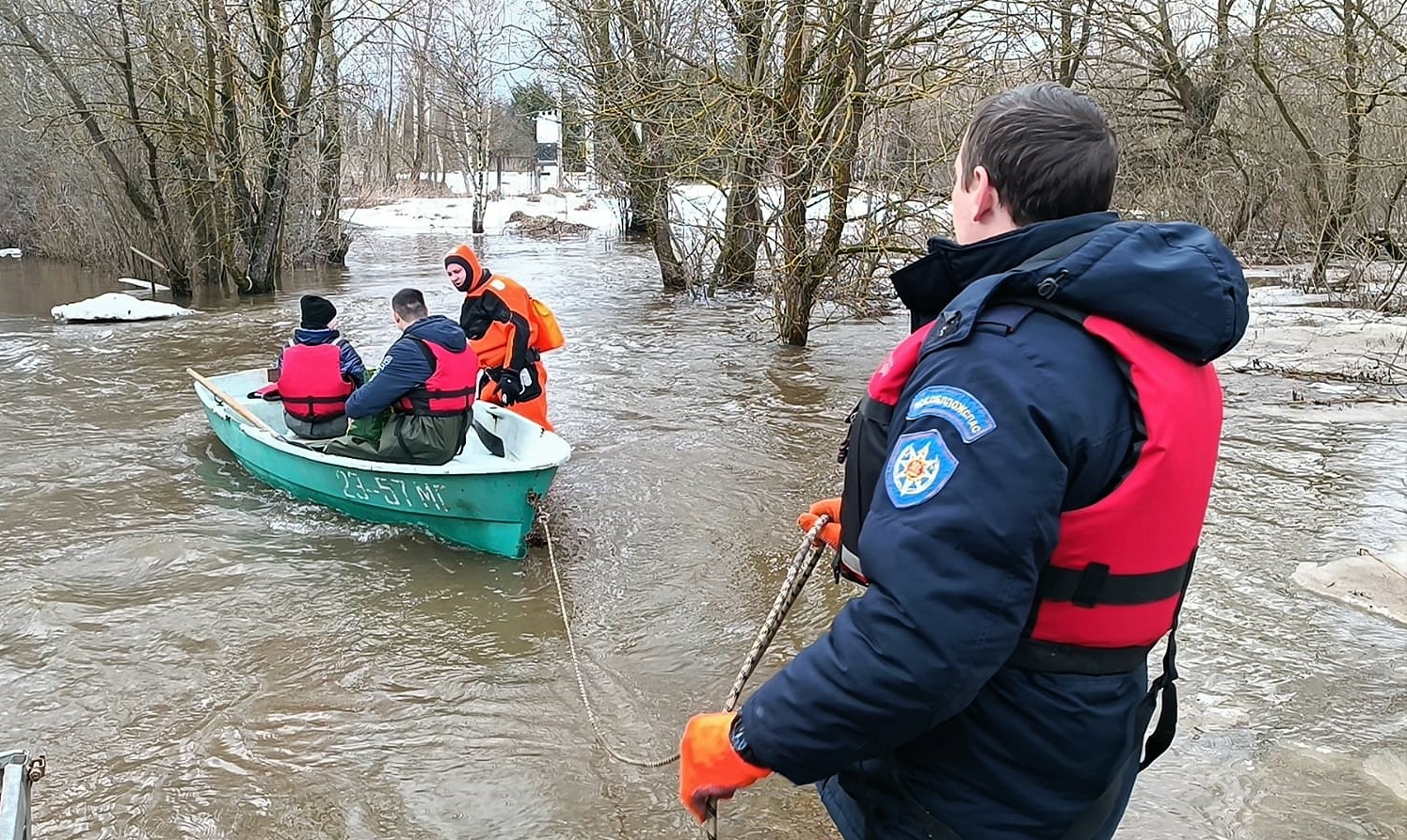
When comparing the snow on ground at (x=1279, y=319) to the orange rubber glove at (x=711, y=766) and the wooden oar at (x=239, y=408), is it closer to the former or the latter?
the wooden oar at (x=239, y=408)

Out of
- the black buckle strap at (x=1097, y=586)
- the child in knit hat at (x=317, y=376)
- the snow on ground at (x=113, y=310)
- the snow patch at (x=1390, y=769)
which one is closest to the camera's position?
the black buckle strap at (x=1097, y=586)

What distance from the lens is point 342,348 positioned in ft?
23.1

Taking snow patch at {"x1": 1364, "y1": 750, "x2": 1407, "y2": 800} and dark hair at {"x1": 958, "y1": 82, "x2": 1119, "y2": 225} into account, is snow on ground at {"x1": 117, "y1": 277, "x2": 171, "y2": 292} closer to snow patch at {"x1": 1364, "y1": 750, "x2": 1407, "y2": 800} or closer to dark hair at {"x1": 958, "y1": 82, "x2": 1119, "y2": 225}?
snow patch at {"x1": 1364, "y1": 750, "x2": 1407, "y2": 800}

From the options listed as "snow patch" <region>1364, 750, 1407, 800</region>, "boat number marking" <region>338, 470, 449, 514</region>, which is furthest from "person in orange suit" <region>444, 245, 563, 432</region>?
"snow patch" <region>1364, 750, 1407, 800</region>

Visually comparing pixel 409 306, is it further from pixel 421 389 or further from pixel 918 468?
pixel 918 468

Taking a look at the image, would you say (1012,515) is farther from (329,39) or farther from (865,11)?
(329,39)

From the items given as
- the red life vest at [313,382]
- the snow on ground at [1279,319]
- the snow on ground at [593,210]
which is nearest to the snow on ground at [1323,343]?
the snow on ground at [1279,319]

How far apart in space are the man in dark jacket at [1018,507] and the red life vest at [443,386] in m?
4.65

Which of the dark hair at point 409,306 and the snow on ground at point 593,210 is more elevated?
the snow on ground at point 593,210

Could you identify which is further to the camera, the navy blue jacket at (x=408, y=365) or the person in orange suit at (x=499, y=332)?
the person in orange suit at (x=499, y=332)

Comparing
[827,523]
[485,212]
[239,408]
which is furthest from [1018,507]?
[485,212]

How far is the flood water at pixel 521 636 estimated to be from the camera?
3723 mm

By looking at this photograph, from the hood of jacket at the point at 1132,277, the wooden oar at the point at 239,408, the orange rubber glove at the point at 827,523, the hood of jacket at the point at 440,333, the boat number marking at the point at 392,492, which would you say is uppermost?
the hood of jacket at the point at 1132,277

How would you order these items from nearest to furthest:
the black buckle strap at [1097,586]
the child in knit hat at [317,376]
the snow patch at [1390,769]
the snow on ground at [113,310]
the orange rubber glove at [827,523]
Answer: the black buckle strap at [1097,586], the orange rubber glove at [827,523], the snow patch at [1390,769], the child in knit hat at [317,376], the snow on ground at [113,310]
